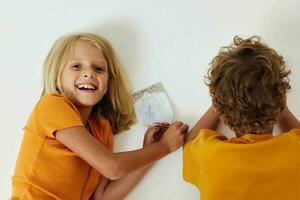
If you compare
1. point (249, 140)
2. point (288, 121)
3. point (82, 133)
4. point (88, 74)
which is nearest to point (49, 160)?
point (82, 133)

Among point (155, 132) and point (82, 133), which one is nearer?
point (82, 133)

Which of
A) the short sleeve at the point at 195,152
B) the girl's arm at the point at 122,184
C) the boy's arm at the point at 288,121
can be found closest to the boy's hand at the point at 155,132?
the girl's arm at the point at 122,184

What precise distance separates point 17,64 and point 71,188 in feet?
1.44

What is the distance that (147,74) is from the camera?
1.27m

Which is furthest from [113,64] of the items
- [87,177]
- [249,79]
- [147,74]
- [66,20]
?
[249,79]

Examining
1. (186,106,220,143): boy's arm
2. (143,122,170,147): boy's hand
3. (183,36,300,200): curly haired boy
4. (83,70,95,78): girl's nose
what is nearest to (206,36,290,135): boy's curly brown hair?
(183,36,300,200): curly haired boy

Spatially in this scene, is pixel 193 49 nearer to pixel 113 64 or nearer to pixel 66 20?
pixel 113 64

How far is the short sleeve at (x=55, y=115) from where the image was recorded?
1.10 metres

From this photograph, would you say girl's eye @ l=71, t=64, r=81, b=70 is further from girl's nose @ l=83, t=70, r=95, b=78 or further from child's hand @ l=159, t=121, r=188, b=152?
child's hand @ l=159, t=121, r=188, b=152

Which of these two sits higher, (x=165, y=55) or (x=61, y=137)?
(x=165, y=55)

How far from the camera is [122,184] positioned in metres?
1.21

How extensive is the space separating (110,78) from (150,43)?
0.16 metres

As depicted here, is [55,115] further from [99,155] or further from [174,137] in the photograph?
[174,137]

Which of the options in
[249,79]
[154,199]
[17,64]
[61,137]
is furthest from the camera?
[17,64]
